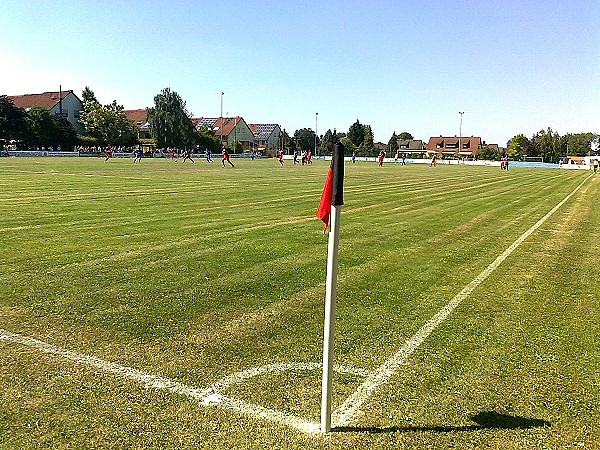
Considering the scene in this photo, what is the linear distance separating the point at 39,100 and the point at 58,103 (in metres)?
5.39

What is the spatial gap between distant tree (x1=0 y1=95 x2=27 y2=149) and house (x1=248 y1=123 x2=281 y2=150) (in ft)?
235

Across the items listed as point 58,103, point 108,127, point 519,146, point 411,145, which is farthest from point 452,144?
point 58,103

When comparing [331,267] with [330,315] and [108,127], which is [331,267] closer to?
[330,315]

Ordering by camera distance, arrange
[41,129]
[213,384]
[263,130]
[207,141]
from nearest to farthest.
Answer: [213,384], [41,129], [207,141], [263,130]

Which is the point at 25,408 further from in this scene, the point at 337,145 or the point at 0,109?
the point at 0,109

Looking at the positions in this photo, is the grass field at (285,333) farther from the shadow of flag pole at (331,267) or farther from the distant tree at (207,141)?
the distant tree at (207,141)

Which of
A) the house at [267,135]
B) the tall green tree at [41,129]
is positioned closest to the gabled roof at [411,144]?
the house at [267,135]

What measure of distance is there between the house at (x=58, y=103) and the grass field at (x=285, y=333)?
103m

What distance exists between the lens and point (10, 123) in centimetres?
→ 7975

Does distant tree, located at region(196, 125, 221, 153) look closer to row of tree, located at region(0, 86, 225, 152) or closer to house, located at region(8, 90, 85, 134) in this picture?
row of tree, located at region(0, 86, 225, 152)

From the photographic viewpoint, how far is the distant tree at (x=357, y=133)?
137 metres

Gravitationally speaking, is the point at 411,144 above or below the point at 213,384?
above

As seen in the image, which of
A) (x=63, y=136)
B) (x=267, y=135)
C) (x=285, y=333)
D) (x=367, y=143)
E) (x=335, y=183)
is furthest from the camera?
(x=267, y=135)

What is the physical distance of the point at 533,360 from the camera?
462 centimetres
